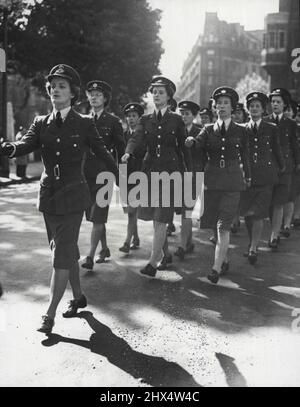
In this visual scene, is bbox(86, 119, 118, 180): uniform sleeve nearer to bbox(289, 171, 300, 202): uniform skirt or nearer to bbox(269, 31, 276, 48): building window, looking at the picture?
bbox(289, 171, 300, 202): uniform skirt

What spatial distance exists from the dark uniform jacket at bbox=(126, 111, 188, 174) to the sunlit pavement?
4.17 feet

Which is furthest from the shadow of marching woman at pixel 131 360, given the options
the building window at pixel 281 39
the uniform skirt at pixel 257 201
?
the building window at pixel 281 39

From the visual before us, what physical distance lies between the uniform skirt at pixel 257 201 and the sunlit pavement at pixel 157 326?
0.63 metres

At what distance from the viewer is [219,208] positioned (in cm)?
650

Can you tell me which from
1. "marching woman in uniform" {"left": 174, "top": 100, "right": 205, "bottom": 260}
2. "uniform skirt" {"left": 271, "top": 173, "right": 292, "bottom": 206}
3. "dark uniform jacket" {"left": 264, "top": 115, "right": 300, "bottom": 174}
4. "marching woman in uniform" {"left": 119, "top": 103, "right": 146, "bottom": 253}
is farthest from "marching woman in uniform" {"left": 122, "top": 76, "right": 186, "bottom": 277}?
"dark uniform jacket" {"left": 264, "top": 115, "right": 300, "bottom": 174}

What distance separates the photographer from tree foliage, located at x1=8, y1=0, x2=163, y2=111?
2567 centimetres

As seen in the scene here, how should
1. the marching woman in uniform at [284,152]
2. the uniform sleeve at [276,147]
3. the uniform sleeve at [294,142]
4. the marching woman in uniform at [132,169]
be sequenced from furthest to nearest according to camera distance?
the uniform sleeve at [294,142], the marching woman in uniform at [284,152], the marching woman in uniform at [132,169], the uniform sleeve at [276,147]

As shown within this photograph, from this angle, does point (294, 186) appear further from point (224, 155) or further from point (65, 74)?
point (65, 74)

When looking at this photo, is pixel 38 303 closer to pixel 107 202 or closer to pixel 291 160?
pixel 107 202

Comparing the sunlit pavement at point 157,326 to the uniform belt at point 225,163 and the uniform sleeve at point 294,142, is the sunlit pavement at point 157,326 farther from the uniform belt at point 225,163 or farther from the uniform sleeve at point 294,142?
the uniform sleeve at point 294,142

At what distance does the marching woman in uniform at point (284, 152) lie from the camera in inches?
335

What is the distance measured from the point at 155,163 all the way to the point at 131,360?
9.86 feet
